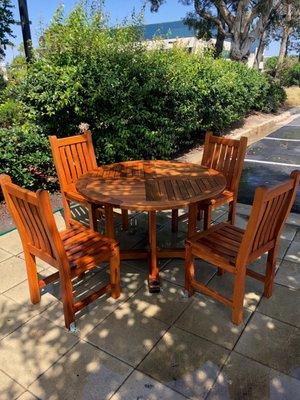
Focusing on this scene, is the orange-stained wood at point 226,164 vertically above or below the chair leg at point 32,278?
above

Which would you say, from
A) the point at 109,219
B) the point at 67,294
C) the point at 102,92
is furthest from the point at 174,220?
the point at 102,92

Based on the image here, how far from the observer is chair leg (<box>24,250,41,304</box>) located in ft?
8.73

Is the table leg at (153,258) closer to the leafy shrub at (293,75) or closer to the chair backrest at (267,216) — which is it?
the chair backrest at (267,216)

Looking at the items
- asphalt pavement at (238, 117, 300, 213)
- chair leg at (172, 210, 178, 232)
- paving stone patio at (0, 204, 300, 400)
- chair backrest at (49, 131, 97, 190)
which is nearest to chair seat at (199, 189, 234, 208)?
chair leg at (172, 210, 178, 232)

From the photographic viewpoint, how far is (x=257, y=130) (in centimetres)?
1045

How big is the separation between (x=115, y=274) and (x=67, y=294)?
46cm

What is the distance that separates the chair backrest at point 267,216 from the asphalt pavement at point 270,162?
2.50 m

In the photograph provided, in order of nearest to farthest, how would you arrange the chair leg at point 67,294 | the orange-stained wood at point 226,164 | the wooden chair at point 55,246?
the wooden chair at point 55,246 < the chair leg at point 67,294 < the orange-stained wood at point 226,164

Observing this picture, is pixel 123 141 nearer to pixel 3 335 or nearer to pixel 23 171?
pixel 23 171

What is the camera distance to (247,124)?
1084 cm

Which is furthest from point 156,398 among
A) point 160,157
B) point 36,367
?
point 160,157

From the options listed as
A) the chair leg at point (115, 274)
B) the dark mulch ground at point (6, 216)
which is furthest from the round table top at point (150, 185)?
the dark mulch ground at point (6, 216)

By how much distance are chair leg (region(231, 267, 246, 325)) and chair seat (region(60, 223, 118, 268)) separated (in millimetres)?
963

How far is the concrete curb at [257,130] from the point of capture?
7.40 meters
